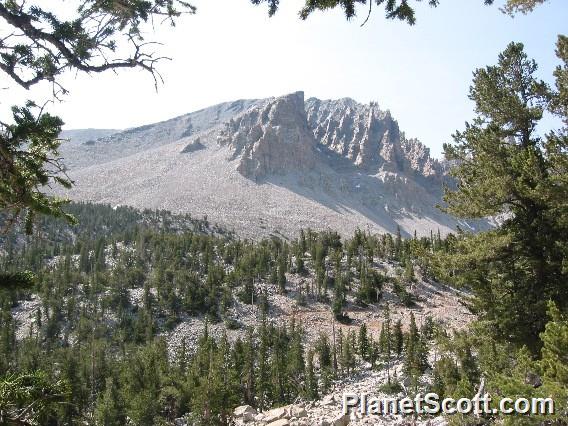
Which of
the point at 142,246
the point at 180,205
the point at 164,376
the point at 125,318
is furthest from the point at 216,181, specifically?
the point at 164,376

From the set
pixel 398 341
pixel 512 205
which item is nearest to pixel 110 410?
pixel 398 341

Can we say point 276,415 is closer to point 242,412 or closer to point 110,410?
point 242,412

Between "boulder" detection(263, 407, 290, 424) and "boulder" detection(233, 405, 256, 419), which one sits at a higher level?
"boulder" detection(263, 407, 290, 424)

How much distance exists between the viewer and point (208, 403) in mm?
27344

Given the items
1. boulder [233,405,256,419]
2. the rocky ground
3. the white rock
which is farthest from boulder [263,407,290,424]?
the white rock

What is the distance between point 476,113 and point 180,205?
6703 inches

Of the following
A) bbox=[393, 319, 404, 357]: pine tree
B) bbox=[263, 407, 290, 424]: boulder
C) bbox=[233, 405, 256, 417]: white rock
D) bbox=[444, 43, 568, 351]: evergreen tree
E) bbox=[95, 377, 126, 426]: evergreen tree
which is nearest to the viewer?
bbox=[444, 43, 568, 351]: evergreen tree

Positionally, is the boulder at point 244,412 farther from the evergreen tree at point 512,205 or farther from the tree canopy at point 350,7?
the tree canopy at point 350,7

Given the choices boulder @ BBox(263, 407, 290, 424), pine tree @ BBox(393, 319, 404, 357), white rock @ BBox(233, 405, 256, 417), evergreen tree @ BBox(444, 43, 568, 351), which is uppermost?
evergreen tree @ BBox(444, 43, 568, 351)

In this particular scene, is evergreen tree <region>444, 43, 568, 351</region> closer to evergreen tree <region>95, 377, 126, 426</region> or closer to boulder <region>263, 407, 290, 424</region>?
boulder <region>263, 407, 290, 424</region>

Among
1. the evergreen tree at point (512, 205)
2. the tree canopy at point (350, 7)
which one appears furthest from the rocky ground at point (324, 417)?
the tree canopy at point (350, 7)

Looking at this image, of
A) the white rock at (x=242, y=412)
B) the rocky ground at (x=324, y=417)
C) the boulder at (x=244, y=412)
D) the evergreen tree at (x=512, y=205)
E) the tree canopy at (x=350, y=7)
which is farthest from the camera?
the white rock at (x=242, y=412)

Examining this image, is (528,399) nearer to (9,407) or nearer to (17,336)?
(9,407)

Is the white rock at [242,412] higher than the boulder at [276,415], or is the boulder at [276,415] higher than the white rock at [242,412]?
the boulder at [276,415]
